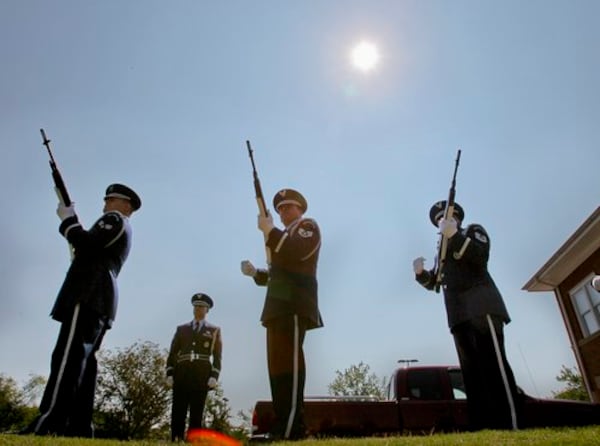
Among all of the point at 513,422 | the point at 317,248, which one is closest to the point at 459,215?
the point at 317,248

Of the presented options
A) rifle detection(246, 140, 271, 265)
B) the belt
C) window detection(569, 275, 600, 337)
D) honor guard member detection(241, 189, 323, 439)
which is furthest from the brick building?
honor guard member detection(241, 189, 323, 439)

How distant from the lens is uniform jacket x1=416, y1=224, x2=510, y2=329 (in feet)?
14.4

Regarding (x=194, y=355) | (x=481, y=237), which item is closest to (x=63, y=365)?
(x=194, y=355)

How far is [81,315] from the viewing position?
4.02 m

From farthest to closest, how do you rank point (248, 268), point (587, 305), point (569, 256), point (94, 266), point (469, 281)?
point (587, 305)
point (569, 256)
point (248, 268)
point (469, 281)
point (94, 266)

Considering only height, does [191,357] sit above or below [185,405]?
above

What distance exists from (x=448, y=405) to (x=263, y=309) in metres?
4.13

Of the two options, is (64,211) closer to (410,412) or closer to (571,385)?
(410,412)

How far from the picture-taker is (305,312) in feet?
13.1

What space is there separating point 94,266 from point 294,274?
1.96 meters

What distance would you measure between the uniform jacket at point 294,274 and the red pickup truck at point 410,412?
2844mm

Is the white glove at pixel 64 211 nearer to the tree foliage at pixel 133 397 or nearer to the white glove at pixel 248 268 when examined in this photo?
the white glove at pixel 248 268

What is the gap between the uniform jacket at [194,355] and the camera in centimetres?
711

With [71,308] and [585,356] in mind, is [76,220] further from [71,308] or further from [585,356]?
[585,356]
